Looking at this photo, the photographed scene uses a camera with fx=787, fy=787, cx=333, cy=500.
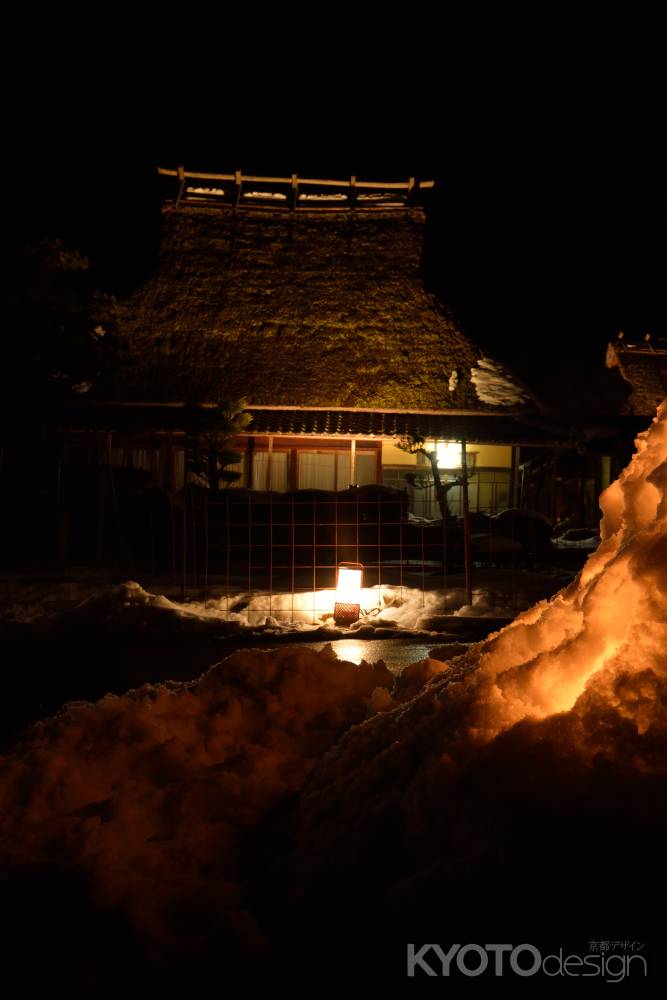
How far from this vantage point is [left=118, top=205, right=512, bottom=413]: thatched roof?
59.1 ft

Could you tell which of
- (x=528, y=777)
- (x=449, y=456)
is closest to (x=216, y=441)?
(x=449, y=456)

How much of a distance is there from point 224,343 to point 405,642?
41.0 ft

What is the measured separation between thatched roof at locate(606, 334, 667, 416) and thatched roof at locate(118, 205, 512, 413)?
438 centimetres

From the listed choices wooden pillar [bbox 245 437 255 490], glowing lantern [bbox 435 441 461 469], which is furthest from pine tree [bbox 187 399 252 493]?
glowing lantern [bbox 435 441 461 469]

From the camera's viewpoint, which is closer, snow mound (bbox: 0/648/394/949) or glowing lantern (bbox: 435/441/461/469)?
snow mound (bbox: 0/648/394/949)

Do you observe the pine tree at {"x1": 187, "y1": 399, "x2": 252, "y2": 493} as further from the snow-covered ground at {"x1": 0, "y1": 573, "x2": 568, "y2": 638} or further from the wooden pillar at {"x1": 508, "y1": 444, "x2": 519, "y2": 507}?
the wooden pillar at {"x1": 508, "y1": 444, "x2": 519, "y2": 507}

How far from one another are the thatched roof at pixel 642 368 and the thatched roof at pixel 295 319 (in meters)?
→ 4.38

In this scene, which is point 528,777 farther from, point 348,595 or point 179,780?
point 348,595

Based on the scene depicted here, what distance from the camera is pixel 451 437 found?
16.2m

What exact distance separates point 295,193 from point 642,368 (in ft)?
33.9

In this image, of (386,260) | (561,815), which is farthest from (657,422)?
(386,260)

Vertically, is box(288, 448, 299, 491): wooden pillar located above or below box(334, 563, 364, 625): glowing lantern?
above
